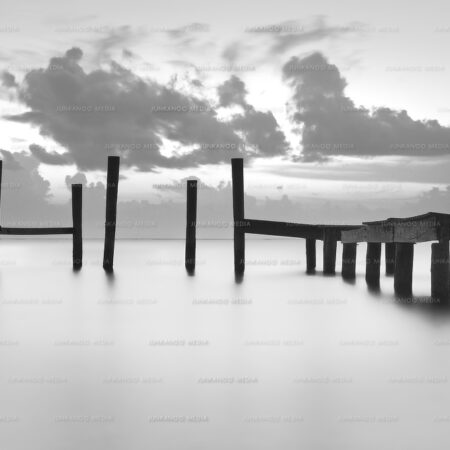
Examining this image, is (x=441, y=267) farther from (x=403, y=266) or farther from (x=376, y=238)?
(x=376, y=238)

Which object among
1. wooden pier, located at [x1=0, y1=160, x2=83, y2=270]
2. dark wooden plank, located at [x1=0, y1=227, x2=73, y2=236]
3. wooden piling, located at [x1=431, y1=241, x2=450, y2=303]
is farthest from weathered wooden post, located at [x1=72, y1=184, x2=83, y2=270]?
wooden piling, located at [x1=431, y1=241, x2=450, y2=303]

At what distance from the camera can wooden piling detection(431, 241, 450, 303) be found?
9039 mm

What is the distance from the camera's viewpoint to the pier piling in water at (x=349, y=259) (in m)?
14.6

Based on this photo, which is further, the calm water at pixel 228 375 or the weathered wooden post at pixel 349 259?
the weathered wooden post at pixel 349 259

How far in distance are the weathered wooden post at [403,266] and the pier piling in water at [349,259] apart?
3.92 meters

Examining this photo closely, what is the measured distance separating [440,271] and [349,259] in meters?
5.78

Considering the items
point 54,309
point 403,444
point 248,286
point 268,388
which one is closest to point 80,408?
point 268,388

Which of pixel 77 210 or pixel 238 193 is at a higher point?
pixel 238 193

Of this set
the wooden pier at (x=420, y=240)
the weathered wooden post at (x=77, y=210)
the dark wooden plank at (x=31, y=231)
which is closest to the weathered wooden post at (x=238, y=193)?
the wooden pier at (x=420, y=240)

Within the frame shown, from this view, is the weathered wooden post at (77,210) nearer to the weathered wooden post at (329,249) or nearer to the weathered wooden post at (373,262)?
the weathered wooden post at (329,249)

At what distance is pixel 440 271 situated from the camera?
30.7 feet

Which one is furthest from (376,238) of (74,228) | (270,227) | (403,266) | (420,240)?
(74,228)

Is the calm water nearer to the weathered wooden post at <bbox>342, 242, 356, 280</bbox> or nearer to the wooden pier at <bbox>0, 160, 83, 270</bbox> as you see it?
the weathered wooden post at <bbox>342, 242, 356, 280</bbox>

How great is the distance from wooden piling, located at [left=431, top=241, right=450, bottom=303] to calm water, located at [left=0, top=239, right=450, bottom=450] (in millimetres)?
317
